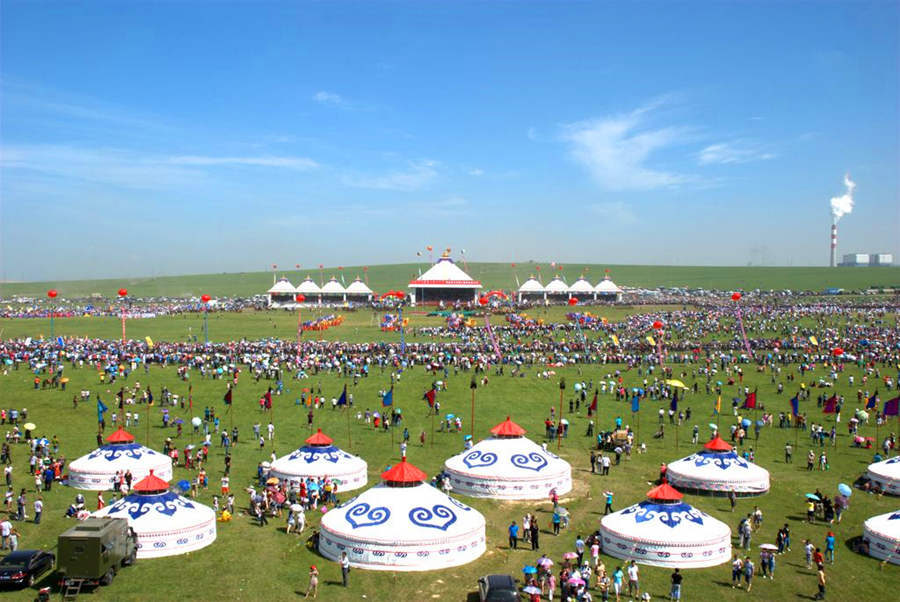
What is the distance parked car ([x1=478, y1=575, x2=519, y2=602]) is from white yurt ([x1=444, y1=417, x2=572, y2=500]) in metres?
9.75

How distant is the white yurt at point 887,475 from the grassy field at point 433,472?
547 mm

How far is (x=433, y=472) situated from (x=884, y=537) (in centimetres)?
1614

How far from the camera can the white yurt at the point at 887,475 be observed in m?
29.4

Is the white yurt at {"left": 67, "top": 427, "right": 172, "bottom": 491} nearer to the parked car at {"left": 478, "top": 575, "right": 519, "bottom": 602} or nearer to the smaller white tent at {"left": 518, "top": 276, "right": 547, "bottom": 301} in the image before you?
the parked car at {"left": 478, "top": 575, "right": 519, "bottom": 602}

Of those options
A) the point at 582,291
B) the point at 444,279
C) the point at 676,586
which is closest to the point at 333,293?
the point at 444,279

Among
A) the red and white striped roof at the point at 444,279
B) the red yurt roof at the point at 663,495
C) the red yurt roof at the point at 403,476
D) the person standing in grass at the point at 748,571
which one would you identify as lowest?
the person standing in grass at the point at 748,571

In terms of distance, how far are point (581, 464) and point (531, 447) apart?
15.2 feet

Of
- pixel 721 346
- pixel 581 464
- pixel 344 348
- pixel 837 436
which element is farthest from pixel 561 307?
pixel 581 464

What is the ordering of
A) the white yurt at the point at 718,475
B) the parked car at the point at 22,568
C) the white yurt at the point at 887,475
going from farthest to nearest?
the white yurt at the point at 887,475, the white yurt at the point at 718,475, the parked car at the point at 22,568

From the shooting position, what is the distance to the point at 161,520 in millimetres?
22469

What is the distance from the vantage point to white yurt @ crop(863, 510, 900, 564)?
22.8m

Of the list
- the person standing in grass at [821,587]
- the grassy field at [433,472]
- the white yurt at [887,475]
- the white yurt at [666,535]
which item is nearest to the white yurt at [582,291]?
the grassy field at [433,472]

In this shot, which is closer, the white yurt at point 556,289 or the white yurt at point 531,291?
the white yurt at point 531,291

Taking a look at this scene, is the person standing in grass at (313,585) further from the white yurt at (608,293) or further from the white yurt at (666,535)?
the white yurt at (608,293)
